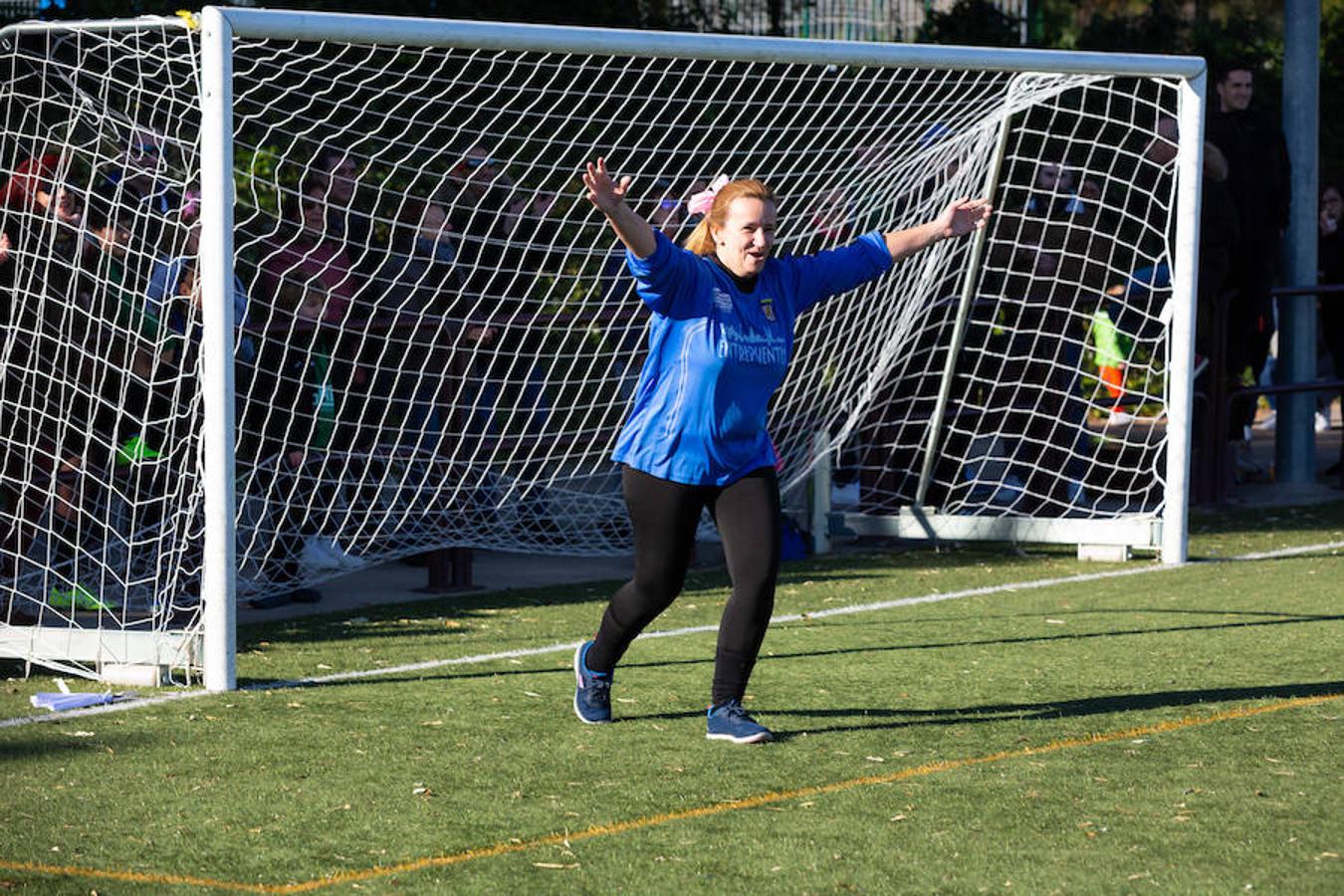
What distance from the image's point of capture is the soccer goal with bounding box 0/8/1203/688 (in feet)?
26.6

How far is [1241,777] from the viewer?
5.96 m

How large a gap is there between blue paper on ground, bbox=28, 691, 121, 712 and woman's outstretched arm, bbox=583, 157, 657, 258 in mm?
2569

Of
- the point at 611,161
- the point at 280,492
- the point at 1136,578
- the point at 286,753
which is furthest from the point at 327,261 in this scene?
the point at 1136,578

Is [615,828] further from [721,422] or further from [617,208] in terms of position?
[617,208]

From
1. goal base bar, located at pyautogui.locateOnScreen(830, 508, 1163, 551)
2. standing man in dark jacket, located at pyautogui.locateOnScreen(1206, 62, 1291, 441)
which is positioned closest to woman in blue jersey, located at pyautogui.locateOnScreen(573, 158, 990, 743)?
goal base bar, located at pyautogui.locateOnScreen(830, 508, 1163, 551)

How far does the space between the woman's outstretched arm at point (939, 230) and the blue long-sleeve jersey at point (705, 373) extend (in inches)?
20.2

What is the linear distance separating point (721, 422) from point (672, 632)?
2623 millimetres

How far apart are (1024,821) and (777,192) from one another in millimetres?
5624

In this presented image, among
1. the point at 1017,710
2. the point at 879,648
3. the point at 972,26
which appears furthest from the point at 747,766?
the point at 972,26

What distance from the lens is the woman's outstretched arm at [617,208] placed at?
5980mm

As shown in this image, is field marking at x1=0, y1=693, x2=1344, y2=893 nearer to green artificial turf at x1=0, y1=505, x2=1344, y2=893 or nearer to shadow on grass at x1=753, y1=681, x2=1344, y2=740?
green artificial turf at x1=0, y1=505, x2=1344, y2=893

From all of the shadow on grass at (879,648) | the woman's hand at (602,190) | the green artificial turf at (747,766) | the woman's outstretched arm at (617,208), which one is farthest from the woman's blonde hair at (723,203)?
the shadow on grass at (879,648)

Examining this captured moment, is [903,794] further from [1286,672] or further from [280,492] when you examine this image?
[280,492]

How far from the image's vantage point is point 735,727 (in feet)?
21.5
